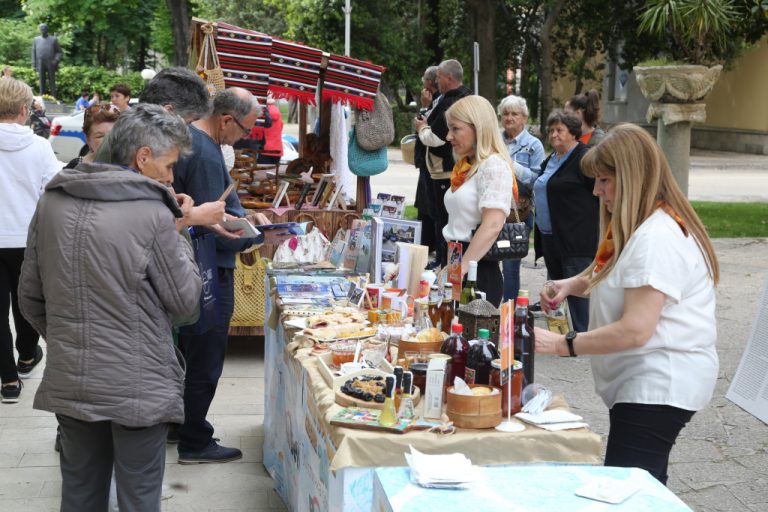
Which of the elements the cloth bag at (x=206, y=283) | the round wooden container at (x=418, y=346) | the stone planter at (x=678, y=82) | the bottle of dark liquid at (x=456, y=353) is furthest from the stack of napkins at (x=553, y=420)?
the stone planter at (x=678, y=82)

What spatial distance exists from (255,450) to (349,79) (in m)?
3.07

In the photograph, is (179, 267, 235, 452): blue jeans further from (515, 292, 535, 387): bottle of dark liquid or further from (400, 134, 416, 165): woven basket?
(400, 134, 416, 165): woven basket

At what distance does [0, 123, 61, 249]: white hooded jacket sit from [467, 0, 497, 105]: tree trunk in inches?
483

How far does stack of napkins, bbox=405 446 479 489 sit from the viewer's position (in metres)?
2.41

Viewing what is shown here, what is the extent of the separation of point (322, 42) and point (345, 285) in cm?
2296

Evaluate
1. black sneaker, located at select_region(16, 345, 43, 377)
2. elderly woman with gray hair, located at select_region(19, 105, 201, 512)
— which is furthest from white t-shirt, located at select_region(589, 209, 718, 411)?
black sneaker, located at select_region(16, 345, 43, 377)

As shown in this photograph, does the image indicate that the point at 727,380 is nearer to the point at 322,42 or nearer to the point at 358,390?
the point at 358,390

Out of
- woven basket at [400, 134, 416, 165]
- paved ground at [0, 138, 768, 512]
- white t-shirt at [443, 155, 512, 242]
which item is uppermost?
woven basket at [400, 134, 416, 165]

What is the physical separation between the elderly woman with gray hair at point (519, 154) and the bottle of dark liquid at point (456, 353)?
15.5ft

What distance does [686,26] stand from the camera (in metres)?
12.9

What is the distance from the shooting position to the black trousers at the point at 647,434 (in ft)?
9.62

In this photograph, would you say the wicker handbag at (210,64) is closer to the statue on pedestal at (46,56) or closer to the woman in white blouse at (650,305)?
the woman in white blouse at (650,305)

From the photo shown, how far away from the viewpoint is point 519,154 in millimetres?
7895

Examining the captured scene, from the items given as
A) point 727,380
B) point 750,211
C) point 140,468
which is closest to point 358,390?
point 140,468
